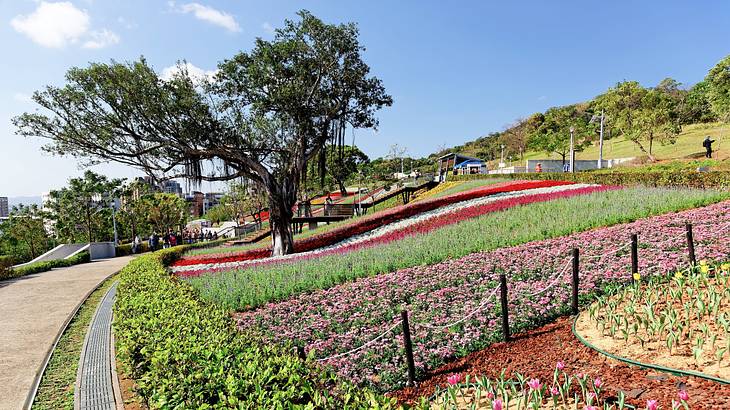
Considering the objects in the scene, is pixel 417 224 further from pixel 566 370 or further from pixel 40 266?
pixel 40 266

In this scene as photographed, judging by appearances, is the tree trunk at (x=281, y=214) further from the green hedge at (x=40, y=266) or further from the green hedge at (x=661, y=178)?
the green hedge at (x=661, y=178)

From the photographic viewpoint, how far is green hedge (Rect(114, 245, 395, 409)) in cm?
300

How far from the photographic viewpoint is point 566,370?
14.8ft

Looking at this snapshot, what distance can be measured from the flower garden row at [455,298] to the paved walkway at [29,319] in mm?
3196

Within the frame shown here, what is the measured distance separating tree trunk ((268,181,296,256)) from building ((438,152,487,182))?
32.6m

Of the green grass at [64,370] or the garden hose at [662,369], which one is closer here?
the garden hose at [662,369]

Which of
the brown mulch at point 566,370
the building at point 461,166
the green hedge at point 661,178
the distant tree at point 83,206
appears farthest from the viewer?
the building at point 461,166

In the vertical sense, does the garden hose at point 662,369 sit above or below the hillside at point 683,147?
below

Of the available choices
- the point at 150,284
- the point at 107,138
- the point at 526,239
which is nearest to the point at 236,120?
the point at 107,138

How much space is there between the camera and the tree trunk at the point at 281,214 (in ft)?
58.7

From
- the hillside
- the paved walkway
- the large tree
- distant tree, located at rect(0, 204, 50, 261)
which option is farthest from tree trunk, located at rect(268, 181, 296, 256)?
distant tree, located at rect(0, 204, 50, 261)

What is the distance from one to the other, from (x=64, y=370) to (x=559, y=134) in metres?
53.7

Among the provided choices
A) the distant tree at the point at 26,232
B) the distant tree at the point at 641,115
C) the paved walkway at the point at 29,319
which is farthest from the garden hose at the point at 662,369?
the distant tree at the point at 26,232

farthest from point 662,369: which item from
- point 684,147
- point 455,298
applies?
point 684,147
